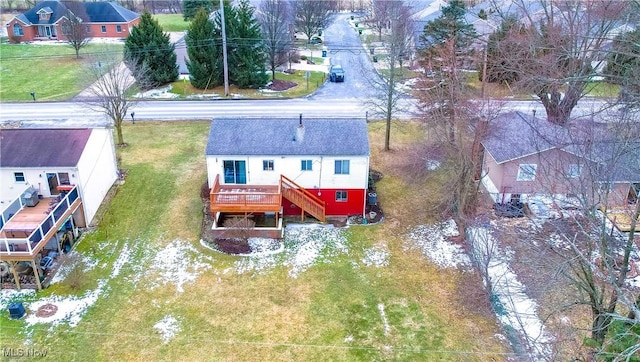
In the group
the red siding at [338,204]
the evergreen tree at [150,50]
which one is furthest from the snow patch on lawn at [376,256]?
the evergreen tree at [150,50]

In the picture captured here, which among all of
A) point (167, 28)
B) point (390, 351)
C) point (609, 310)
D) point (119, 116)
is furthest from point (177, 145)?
point (167, 28)

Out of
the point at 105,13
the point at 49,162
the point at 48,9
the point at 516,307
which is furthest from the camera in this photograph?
the point at 105,13

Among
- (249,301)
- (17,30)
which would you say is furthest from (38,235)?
(17,30)

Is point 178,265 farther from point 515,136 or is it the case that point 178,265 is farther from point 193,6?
point 193,6

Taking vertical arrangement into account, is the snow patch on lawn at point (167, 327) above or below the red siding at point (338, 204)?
below

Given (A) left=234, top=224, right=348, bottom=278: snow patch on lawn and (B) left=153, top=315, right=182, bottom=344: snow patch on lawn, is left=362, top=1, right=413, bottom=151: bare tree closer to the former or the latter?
(A) left=234, top=224, right=348, bottom=278: snow patch on lawn
